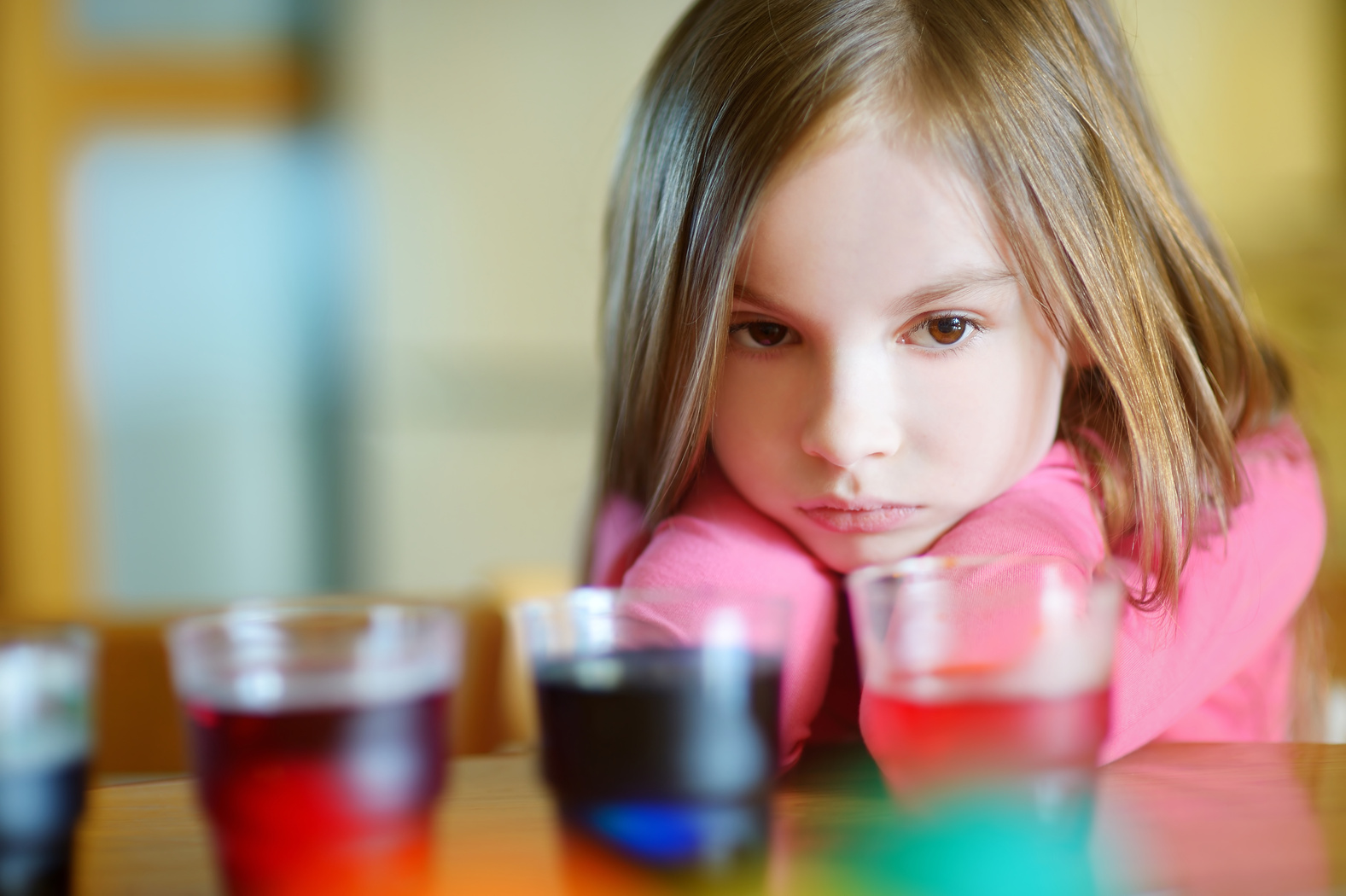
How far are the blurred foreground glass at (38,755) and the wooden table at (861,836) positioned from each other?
18 mm

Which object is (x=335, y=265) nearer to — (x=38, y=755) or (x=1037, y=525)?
(x=1037, y=525)

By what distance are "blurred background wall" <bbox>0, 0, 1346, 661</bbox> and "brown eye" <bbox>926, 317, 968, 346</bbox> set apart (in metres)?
2.47

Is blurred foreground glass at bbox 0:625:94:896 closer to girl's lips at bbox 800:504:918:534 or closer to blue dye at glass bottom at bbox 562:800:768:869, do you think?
blue dye at glass bottom at bbox 562:800:768:869

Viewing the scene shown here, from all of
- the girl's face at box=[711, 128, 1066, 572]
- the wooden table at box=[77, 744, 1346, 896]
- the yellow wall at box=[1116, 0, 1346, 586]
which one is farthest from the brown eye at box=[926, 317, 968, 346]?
the yellow wall at box=[1116, 0, 1346, 586]

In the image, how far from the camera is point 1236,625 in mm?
683

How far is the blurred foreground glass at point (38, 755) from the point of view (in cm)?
36

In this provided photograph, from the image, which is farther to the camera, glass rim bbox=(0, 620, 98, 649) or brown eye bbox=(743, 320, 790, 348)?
brown eye bbox=(743, 320, 790, 348)

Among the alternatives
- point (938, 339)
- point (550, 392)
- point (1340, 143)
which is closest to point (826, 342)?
point (938, 339)

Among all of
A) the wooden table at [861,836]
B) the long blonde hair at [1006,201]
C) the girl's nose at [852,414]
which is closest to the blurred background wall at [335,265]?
the long blonde hair at [1006,201]

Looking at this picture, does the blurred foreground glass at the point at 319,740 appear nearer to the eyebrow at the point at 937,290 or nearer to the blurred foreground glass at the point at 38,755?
the blurred foreground glass at the point at 38,755

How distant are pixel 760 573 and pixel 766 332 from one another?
13 cm

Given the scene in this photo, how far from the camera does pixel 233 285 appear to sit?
138 inches

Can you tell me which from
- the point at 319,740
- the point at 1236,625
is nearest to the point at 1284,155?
the point at 1236,625

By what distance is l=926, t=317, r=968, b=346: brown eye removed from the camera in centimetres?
60
